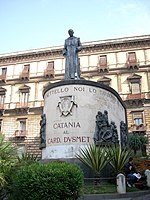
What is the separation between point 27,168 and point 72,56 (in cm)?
825

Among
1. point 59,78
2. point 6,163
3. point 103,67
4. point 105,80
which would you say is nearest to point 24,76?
point 59,78

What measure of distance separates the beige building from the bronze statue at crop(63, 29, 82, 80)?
18415 mm

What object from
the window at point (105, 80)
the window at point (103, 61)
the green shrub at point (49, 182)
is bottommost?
the green shrub at point (49, 182)

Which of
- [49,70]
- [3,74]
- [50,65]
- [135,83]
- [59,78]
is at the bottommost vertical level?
[135,83]

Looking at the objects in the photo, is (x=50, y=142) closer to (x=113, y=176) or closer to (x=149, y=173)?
(x=113, y=176)

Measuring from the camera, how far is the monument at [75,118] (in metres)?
10.3

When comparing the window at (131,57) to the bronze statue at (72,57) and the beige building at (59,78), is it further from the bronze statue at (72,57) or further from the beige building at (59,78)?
the bronze statue at (72,57)

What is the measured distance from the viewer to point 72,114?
10555 millimetres

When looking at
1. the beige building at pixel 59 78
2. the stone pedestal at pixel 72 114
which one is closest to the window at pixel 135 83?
the beige building at pixel 59 78

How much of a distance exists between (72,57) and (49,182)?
866 cm

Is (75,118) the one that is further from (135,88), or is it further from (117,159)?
(135,88)

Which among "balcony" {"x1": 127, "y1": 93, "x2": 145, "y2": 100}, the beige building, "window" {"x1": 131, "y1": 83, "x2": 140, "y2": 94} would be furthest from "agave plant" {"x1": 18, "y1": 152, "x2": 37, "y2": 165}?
"window" {"x1": 131, "y1": 83, "x2": 140, "y2": 94}

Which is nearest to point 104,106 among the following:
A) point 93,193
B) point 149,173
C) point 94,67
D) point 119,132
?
point 119,132

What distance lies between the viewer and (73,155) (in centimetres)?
1002
